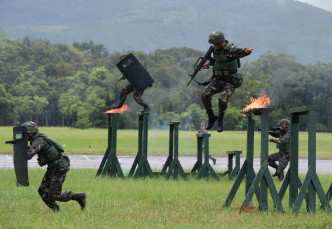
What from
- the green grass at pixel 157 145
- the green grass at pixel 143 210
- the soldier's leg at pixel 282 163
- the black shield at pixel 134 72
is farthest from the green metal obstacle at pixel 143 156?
the green grass at pixel 157 145

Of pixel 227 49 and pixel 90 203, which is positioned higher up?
pixel 227 49

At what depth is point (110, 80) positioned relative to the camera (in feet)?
252

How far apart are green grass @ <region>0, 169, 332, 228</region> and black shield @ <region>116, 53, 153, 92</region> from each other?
9.07 ft

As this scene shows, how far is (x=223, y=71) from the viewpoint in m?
10.5

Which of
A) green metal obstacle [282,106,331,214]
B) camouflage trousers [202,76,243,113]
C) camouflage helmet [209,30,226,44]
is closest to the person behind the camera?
green metal obstacle [282,106,331,214]

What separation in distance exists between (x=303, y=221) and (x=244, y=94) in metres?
60.2

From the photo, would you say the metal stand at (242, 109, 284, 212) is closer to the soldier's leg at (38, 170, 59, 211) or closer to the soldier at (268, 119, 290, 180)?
the soldier's leg at (38, 170, 59, 211)

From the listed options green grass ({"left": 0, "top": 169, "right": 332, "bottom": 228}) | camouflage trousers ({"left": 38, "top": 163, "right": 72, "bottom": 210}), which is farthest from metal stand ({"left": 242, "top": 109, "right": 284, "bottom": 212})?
camouflage trousers ({"left": 38, "top": 163, "right": 72, "bottom": 210})

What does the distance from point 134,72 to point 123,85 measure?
52.3 m

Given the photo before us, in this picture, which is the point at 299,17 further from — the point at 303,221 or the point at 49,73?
the point at 303,221

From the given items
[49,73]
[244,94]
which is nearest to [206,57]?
[244,94]

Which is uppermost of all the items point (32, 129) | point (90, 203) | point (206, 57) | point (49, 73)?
point (49, 73)

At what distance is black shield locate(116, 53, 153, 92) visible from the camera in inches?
592

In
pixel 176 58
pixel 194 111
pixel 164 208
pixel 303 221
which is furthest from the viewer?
pixel 176 58
